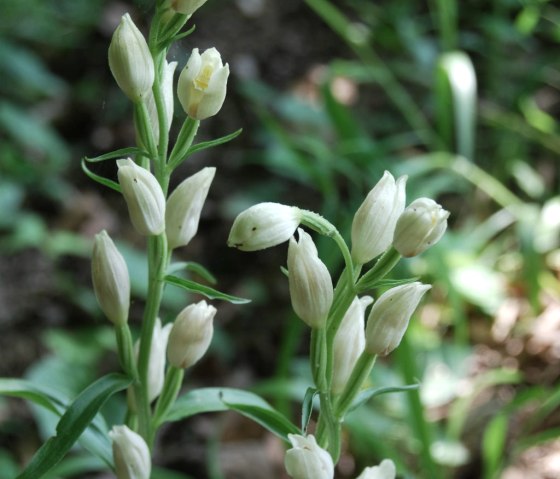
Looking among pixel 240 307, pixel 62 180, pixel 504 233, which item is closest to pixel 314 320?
pixel 240 307

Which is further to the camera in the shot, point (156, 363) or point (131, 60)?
point (156, 363)

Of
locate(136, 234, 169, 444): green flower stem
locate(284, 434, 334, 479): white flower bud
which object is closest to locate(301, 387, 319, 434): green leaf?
locate(284, 434, 334, 479): white flower bud

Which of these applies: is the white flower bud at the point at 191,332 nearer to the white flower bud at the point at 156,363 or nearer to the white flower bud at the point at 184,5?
the white flower bud at the point at 156,363

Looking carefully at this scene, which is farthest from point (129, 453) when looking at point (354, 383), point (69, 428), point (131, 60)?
point (131, 60)

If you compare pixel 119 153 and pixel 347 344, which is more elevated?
pixel 119 153

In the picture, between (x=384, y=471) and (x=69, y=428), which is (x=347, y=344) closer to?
(x=384, y=471)

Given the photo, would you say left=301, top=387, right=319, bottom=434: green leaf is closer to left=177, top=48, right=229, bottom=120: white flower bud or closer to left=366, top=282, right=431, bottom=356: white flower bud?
left=366, top=282, right=431, bottom=356: white flower bud

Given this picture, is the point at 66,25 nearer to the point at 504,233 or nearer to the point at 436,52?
the point at 436,52
